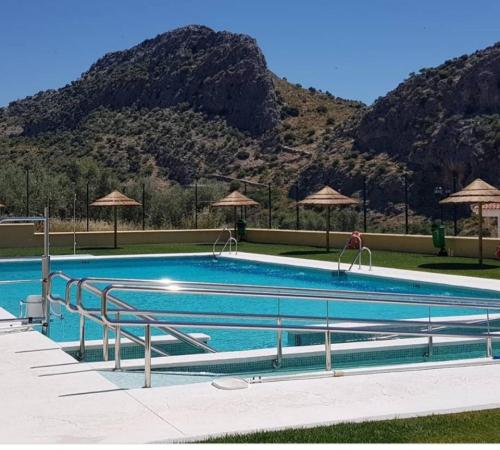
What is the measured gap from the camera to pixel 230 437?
4664 mm

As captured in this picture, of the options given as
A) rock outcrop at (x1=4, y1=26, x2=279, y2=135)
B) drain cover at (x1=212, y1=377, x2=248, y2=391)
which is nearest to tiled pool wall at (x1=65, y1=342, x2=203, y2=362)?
drain cover at (x1=212, y1=377, x2=248, y2=391)

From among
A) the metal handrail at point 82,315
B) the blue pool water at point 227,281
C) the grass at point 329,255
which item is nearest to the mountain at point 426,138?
the grass at point 329,255

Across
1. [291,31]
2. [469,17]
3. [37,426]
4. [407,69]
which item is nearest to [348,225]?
[469,17]

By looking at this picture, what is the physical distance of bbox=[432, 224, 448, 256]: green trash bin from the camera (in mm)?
19625

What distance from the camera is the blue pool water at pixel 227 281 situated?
373 inches

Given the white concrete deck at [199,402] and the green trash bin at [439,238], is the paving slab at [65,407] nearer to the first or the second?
the white concrete deck at [199,402]

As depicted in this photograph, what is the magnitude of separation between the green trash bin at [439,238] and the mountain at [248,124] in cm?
2159

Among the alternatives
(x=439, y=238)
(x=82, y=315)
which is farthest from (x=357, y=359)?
(x=439, y=238)

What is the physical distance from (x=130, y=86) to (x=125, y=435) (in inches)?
2592

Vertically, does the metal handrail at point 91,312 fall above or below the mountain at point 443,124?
below

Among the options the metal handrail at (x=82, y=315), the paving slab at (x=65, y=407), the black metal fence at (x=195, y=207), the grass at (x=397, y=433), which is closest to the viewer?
the grass at (x=397, y=433)

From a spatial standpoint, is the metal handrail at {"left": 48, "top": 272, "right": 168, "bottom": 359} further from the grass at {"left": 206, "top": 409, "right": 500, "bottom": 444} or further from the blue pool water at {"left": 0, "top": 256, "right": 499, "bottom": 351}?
the grass at {"left": 206, "top": 409, "right": 500, "bottom": 444}

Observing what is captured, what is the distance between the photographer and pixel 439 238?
19781mm

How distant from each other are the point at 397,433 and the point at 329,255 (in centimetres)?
1648
